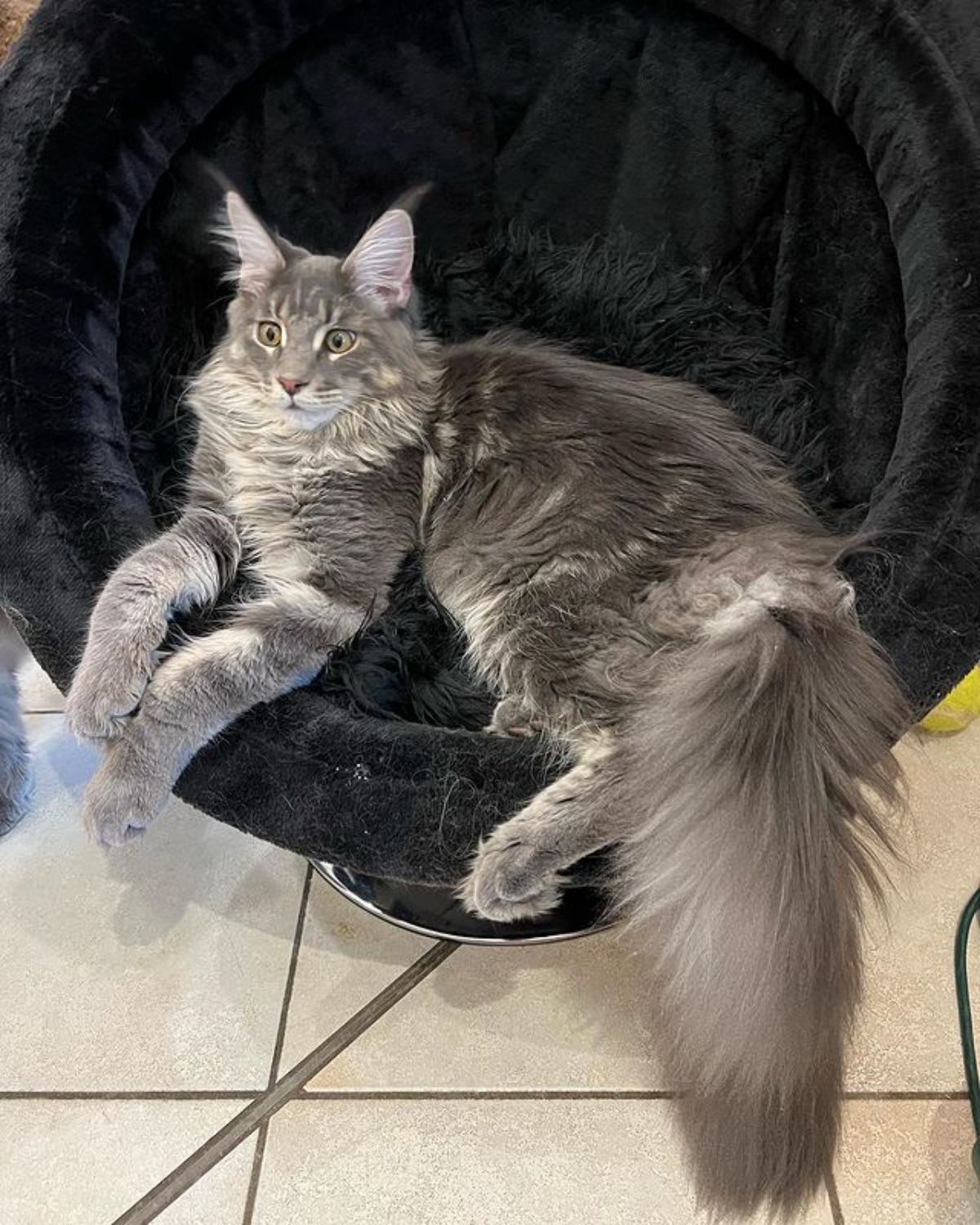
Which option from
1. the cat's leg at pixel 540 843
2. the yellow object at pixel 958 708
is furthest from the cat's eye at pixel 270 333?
the yellow object at pixel 958 708

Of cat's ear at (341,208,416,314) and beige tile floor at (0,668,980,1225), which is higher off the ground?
cat's ear at (341,208,416,314)

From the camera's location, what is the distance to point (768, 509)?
4.01ft

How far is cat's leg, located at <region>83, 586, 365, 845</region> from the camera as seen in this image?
1108mm

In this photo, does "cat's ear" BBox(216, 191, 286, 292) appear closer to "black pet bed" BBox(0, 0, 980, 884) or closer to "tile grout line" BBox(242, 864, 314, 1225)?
"black pet bed" BBox(0, 0, 980, 884)

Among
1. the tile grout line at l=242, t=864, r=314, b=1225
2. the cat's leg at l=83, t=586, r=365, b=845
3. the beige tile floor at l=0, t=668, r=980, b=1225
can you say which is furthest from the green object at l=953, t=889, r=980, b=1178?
the cat's leg at l=83, t=586, r=365, b=845

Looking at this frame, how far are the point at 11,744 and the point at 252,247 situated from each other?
2.95 feet

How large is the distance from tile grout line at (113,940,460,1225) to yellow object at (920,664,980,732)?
923 mm

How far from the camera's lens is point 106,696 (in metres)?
1.12

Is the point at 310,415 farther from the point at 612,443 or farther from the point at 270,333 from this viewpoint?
the point at 612,443

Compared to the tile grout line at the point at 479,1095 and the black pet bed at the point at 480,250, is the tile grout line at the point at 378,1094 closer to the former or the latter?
the tile grout line at the point at 479,1095

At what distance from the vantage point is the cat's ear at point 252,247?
4.39ft

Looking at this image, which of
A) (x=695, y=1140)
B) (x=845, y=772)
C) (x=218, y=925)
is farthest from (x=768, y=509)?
(x=218, y=925)

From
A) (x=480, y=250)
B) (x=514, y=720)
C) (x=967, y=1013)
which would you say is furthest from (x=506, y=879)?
(x=480, y=250)

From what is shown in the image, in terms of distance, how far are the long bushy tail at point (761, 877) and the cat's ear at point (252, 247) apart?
0.86 meters
